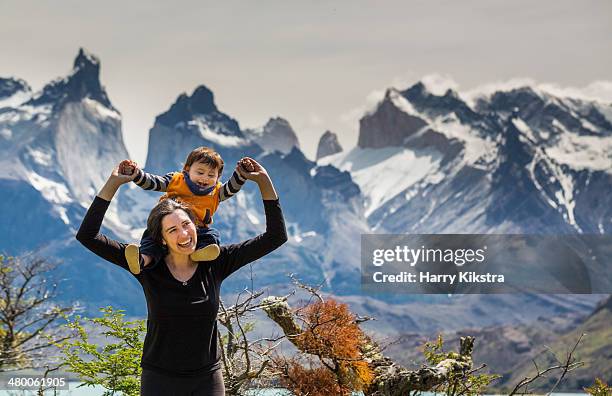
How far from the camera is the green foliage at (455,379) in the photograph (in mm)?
10734

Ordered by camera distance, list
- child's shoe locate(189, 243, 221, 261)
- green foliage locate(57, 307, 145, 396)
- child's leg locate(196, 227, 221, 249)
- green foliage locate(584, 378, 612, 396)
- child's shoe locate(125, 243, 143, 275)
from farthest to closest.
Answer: green foliage locate(584, 378, 612, 396), green foliage locate(57, 307, 145, 396), child's leg locate(196, 227, 221, 249), child's shoe locate(189, 243, 221, 261), child's shoe locate(125, 243, 143, 275)

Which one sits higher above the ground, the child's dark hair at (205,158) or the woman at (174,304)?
the child's dark hair at (205,158)

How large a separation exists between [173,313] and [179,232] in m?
0.32

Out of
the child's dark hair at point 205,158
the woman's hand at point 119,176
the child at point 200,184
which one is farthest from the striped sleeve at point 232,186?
the woman's hand at point 119,176

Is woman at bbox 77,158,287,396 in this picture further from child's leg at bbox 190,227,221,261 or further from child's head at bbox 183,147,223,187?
child's head at bbox 183,147,223,187

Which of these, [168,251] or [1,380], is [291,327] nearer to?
[168,251]

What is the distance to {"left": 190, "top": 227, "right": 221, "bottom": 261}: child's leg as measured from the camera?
448 centimetres

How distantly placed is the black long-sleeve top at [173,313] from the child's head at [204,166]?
878 mm

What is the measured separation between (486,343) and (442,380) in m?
176

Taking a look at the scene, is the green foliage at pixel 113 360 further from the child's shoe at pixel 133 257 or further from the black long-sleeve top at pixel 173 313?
the child's shoe at pixel 133 257

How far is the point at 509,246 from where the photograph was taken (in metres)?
190

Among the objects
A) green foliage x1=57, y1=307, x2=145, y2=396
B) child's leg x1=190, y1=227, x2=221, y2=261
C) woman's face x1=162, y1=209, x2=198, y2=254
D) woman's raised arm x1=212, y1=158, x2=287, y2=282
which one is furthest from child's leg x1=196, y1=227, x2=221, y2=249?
green foliage x1=57, y1=307, x2=145, y2=396

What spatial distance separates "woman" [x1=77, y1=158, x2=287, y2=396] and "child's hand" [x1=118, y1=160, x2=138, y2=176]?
0.03 m

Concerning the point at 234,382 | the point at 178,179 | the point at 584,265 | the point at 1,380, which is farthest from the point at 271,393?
the point at 584,265
